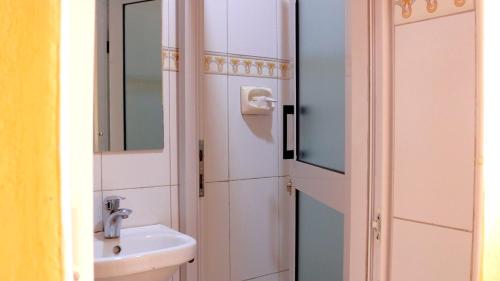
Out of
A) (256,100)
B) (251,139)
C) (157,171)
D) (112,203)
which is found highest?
(256,100)

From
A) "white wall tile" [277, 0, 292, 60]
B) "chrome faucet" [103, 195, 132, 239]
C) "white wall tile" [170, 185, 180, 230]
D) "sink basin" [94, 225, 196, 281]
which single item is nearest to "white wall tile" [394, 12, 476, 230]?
"sink basin" [94, 225, 196, 281]

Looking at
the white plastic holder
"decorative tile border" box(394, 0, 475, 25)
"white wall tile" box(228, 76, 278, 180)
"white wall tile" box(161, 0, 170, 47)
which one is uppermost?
"white wall tile" box(161, 0, 170, 47)

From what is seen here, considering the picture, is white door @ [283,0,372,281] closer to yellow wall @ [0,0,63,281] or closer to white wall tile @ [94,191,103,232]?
yellow wall @ [0,0,63,281]

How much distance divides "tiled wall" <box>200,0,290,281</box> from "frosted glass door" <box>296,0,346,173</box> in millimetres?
400

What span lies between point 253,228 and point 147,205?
2.09 ft

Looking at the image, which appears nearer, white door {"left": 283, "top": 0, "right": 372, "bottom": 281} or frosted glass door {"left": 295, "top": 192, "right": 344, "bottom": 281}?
white door {"left": 283, "top": 0, "right": 372, "bottom": 281}

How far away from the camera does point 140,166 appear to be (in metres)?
1.75

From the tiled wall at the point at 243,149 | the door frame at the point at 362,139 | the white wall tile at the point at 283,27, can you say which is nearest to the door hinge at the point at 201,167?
the tiled wall at the point at 243,149

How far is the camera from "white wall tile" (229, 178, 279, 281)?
212cm

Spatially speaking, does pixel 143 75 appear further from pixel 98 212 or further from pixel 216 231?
pixel 216 231

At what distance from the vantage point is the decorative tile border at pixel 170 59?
1.78 m

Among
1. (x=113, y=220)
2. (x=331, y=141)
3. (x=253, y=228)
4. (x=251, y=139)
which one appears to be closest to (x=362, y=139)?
(x=331, y=141)

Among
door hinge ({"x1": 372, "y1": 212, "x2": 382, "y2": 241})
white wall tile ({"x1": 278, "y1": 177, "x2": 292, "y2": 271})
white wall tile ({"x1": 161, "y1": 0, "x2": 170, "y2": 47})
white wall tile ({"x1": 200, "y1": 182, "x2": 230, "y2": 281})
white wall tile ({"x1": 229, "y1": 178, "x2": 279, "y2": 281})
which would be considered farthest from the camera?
white wall tile ({"x1": 278, "y1": 177, "x2": 292, "y2": 271})

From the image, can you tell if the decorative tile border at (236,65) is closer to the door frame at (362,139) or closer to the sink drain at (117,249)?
the sink drain at (117,249)
